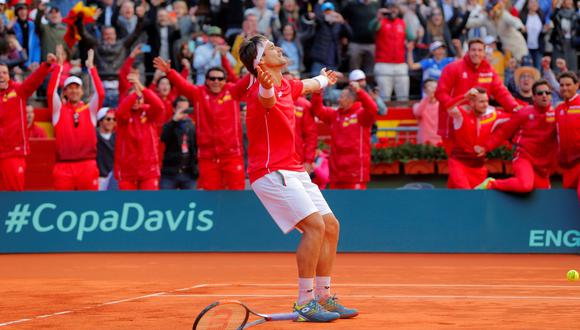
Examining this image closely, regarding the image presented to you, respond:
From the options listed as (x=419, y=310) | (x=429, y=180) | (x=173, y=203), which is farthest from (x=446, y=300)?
(x=429, y=180)

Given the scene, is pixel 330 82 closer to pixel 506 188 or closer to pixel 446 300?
pixel 446 300

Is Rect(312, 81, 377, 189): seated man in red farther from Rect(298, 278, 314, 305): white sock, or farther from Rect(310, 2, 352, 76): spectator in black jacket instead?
Rect(298, 278, 314, 305): white sock

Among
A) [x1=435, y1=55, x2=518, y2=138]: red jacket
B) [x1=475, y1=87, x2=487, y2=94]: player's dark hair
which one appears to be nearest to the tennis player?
[x1=475, y1=87, x2=487, y2=94]: player's dark hair

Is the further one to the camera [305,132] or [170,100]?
[170,100]

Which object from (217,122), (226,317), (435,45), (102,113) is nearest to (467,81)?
(217,122)

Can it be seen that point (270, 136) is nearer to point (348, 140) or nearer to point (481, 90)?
point (481, 90)

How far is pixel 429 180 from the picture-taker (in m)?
22.0

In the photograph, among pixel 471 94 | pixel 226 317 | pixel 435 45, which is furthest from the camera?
pixel 435 45

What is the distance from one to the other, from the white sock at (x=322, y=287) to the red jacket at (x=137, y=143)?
9.27m

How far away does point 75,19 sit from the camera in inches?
832

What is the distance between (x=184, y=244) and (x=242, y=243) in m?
0.92

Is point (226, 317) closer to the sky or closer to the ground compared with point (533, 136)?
closer to the sky

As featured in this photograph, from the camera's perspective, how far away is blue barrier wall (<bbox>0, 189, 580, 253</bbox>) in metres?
17.0

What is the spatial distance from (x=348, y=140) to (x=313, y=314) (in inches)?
381
